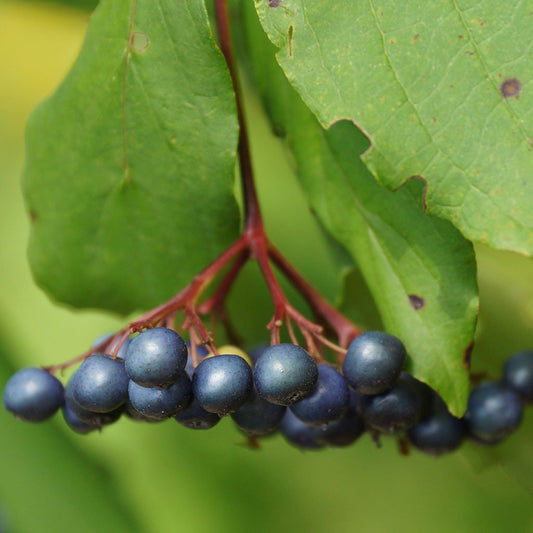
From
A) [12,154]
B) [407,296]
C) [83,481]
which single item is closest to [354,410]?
[407,296]

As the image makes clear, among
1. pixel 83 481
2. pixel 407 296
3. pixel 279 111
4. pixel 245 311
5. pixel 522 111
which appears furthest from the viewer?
pixel 83 481

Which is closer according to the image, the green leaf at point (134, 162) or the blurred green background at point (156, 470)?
the green leaf at point (134, 162)

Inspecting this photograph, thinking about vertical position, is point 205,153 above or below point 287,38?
below

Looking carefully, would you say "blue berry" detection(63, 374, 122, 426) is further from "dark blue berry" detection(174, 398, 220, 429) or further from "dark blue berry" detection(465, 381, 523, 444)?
"dark blue berry" detection(465, 381, 523, 444)

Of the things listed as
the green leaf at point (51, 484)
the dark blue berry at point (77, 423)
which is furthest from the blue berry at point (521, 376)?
the green leaf at point (51, 484)

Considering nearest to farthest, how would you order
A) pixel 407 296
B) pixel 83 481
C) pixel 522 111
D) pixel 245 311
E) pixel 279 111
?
pixel 522 111, pixel 407 296, pixel 279 111, pixel 245 311, pixel 83 481

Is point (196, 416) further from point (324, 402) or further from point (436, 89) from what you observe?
point (436, 89)

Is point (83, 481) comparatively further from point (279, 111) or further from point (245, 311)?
point (279, 111)

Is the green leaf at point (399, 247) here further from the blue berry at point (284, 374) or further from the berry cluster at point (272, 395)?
the blue berry at point (284, 374)
